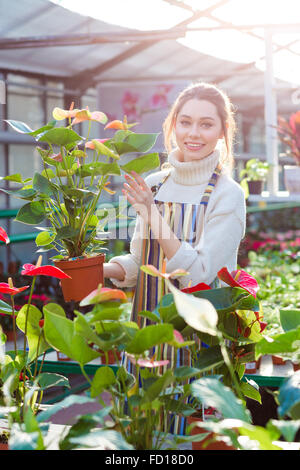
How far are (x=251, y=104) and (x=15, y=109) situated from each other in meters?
6.84

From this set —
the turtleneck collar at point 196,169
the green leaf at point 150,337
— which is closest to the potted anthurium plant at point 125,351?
the green leaf at point 150,337

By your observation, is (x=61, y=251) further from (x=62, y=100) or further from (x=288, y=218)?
(x=62, y=100)

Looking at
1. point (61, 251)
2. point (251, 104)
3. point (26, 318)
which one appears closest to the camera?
point (26, 318)

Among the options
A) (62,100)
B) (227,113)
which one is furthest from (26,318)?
(62,100)

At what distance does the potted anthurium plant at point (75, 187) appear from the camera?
1.11 meters

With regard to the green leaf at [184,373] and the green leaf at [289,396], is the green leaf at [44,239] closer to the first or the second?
the green leaf at [184,373]

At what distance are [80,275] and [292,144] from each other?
275 centimetres

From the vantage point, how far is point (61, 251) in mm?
1288

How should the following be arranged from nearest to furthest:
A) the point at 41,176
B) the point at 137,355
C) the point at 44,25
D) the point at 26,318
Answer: the point at 137,355
the point at 26,318
the point at 41,176
the point at 44,25

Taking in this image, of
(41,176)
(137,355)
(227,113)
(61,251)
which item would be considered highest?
(227,113)

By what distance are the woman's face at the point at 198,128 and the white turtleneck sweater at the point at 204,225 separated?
30mm

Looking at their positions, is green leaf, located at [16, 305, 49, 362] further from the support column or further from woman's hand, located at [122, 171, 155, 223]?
the support column

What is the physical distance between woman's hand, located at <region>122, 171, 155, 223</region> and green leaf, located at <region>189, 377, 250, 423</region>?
56 centimetres
